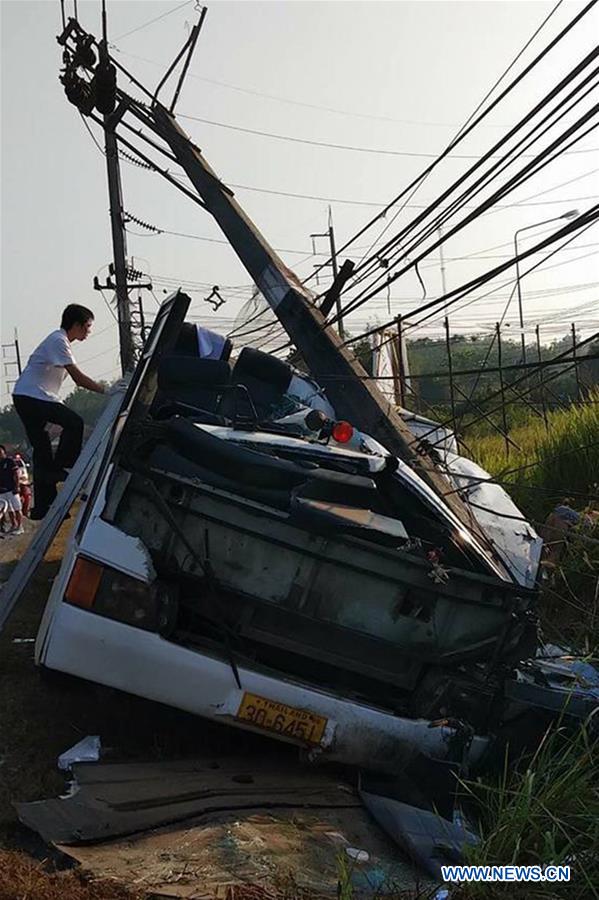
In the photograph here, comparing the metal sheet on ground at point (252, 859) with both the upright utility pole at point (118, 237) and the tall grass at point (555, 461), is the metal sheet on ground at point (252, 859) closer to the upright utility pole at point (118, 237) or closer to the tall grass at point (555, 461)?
the tall grass at point (555, 461)

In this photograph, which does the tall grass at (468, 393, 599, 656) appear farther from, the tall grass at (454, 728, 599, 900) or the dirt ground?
the dirt ground

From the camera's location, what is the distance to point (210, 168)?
10617 millimetres

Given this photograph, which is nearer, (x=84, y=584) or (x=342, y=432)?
(x=84, y=584)

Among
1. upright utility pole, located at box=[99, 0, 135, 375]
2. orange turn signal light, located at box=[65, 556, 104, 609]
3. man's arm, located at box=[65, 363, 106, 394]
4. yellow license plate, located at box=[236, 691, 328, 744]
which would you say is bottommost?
yellow license plate, located at box=[236, 691, 328, 744]

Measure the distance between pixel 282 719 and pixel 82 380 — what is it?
3.75m

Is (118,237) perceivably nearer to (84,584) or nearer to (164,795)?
(84,584)

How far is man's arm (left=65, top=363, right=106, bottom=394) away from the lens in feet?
22.3

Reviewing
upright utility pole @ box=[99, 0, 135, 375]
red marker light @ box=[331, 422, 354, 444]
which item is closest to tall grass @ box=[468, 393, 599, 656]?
red marker light @ box=[331, 422, 354, 444]

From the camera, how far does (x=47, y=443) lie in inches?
275

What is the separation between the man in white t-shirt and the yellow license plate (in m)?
3.43

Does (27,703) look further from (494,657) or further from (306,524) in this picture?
(494,657)

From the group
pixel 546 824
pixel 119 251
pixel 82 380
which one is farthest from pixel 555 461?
pixel 119 251

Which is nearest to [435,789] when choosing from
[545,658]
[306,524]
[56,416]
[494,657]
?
[494,657]

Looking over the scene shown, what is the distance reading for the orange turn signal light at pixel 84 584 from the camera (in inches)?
156
